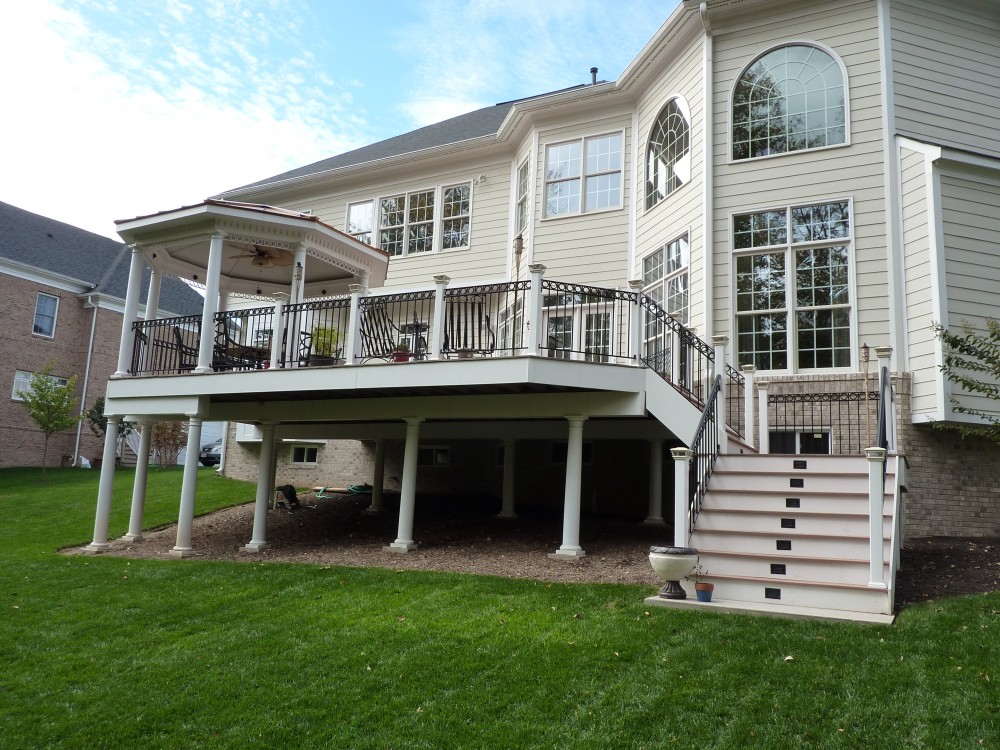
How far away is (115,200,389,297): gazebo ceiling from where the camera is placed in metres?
11.6

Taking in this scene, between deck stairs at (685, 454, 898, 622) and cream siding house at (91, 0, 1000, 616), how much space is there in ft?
0.10

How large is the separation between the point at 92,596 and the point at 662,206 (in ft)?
35.2

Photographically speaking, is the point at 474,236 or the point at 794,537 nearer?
the point at 794,537

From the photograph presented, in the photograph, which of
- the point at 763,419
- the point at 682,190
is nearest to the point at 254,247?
the point at 682,190

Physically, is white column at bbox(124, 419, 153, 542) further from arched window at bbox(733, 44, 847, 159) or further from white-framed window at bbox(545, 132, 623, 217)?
arched window at bbox(733, 44, 847, 159)

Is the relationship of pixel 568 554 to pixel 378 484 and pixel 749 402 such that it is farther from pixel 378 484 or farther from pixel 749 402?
pixel 378 484

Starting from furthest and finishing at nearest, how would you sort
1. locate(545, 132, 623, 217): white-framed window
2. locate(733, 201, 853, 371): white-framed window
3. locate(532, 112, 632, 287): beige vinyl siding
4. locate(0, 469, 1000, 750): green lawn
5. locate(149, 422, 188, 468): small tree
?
locate(149, 422, 188, 468): small tree, locate(545, 132, 623, 217): white-framed window, locate(532, 112, 632, 287): beige vinyl siding, locate(733, 201, 853, 371): white-framed window, locate(0, 469, 1000, 750): green lawn

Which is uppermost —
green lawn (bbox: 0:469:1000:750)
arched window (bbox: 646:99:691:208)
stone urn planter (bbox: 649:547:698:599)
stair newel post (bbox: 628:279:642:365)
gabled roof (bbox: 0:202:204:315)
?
gabled roof (bbox: 0:202:204:315)

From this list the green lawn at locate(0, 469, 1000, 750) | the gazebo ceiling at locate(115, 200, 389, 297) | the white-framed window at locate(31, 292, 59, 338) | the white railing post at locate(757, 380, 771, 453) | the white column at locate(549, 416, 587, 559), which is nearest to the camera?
the green lawn at locate(0, 469, 1000, 750)

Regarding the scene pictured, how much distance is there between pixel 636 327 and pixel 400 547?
14.5 feet

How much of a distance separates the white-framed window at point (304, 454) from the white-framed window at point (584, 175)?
861cm

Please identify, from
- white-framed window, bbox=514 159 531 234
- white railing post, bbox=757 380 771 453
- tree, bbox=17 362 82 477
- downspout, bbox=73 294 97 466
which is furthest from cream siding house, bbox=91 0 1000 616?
downspout, bbox=73 294 97 466

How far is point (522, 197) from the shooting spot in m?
16.6

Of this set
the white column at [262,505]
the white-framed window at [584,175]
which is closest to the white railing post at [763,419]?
the white-framed window at [584,175]
